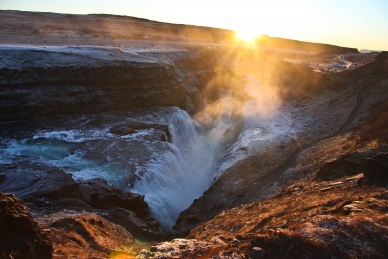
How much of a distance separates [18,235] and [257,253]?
5.90 m

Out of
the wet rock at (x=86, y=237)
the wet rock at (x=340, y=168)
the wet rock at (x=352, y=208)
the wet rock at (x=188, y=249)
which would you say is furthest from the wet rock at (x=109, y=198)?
the wet rock at (x=352, y=208)

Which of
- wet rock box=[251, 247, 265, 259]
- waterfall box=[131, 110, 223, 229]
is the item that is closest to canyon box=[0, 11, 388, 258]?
wet rock box=[251, 247, 265, 259]

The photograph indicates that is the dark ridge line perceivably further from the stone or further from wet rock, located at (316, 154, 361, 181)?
the stone

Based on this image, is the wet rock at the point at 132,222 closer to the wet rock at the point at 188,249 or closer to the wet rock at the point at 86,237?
the wet rock at the point at 86,237

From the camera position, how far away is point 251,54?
7844 cm

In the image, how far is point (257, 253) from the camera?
8.18 m

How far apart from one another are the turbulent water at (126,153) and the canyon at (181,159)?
0.45 feet

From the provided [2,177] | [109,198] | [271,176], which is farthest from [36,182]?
[271,176]

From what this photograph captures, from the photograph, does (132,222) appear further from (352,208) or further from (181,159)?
(181,159)

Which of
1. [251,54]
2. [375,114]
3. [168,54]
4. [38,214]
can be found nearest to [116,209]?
[38,214]

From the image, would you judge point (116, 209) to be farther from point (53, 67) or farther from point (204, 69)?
point (204, 69)

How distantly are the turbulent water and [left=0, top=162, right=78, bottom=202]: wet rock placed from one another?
5.38 ft

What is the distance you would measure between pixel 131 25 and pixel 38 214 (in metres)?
72.3

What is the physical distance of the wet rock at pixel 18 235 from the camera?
6.88 meters
